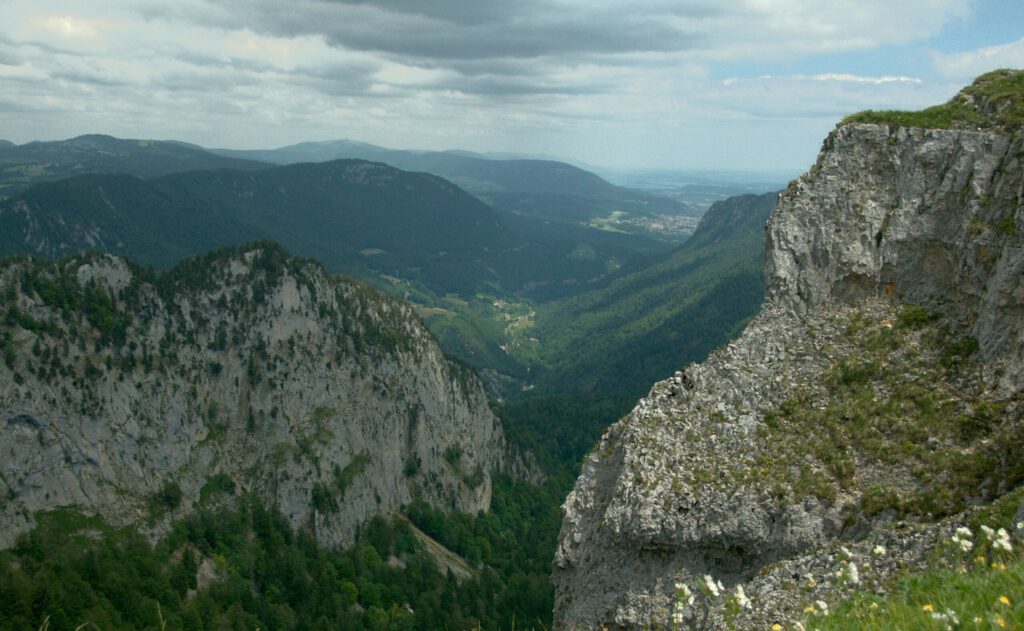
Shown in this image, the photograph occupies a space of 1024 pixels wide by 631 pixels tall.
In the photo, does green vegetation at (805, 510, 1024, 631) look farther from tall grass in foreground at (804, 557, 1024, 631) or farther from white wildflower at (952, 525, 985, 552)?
white wildflower at (952, 525, 985, 552)

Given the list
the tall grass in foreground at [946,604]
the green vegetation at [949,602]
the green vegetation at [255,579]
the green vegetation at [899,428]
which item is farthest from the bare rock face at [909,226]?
the green vegetation at [255,579]

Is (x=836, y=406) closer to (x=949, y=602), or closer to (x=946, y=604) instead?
(x=949, y=602)

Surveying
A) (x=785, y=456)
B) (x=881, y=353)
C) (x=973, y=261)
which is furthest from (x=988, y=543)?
(x=973, y=261)

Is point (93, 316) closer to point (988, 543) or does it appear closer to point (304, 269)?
point (304, 269)

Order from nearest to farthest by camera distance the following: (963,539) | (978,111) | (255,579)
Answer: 1. (963,539)
2. (978,111)
3. (255,579)

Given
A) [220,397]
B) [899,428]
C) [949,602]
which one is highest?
[949,602]

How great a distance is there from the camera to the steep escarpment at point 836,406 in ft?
69.9

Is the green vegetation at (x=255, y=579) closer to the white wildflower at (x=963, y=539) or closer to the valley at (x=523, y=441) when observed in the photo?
the valley at (x=523, y=441)

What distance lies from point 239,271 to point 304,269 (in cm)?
1093

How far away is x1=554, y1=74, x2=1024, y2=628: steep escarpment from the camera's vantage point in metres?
21.3

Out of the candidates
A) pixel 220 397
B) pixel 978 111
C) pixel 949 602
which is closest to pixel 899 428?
pixel 978 111

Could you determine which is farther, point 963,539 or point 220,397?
point 220,397

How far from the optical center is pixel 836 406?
24625mm

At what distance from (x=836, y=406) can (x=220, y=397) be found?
10023cm
